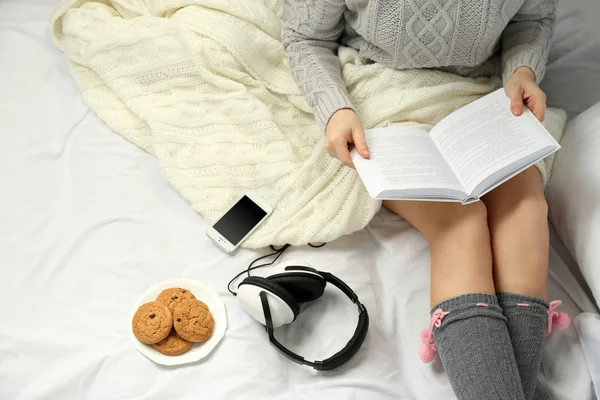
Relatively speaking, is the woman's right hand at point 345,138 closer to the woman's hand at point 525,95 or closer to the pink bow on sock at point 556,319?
the woman's hand at point 525,95

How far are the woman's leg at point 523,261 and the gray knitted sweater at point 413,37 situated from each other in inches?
7.9

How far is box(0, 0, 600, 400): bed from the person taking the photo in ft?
2.44

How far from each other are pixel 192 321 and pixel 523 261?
0.46 meters

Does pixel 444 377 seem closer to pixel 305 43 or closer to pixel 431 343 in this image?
pixel 431 343

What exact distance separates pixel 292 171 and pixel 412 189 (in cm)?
25

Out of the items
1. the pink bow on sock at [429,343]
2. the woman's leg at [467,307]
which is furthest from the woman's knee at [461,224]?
the pink bow on sock at [429,343]

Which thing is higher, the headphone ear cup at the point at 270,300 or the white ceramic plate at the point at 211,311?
the headphone ear cup at the point at 270,300

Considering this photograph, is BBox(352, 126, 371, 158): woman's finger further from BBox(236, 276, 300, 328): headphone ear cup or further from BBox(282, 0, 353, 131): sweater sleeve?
BBox(236, 276, 300, 328): headphone ear cup

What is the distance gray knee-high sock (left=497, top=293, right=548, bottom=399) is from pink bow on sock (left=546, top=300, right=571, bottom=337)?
0.06ft

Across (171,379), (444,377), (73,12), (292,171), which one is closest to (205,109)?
(292,171)

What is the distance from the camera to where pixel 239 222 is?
88cm

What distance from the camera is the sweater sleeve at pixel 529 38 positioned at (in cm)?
89

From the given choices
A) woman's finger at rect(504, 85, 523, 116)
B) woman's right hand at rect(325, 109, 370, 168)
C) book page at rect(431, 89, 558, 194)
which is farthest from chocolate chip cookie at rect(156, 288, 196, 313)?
woman's finger at rect(504, 85, 523, 116)

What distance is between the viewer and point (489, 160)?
0.74m
